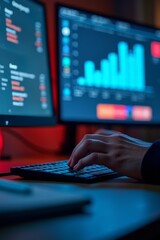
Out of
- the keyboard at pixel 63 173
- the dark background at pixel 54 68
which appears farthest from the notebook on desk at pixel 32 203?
the dark background at pixel 54 68

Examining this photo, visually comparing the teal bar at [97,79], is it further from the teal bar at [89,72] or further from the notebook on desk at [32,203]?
the notebook on desk at [32,203]

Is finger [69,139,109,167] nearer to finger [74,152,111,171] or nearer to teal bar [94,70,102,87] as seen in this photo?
finger [74,152,111,171]

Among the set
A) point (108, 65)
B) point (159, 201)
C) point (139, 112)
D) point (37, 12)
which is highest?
point (37, 12)

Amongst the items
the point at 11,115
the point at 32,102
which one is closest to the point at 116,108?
the point at 32,102

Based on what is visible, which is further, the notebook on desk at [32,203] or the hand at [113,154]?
the hand at [113,154]

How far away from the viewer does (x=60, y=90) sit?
146cm

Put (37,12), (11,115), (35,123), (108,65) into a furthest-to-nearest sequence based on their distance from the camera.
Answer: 1. (108,65)
2. (37,12)
3. (35,123)
4. (11,115)

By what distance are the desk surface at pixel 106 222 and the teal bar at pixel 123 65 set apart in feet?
3.25

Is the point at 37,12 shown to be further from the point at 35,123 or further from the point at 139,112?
the point at 139,112

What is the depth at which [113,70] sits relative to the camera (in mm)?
1603

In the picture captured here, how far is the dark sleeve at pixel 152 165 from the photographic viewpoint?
778 millimetres

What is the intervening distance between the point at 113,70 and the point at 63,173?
2.79 feet

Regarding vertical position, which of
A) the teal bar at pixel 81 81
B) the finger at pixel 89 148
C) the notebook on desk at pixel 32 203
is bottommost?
the notebook on desk at pixel 32 203

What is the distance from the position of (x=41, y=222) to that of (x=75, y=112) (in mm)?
1041
